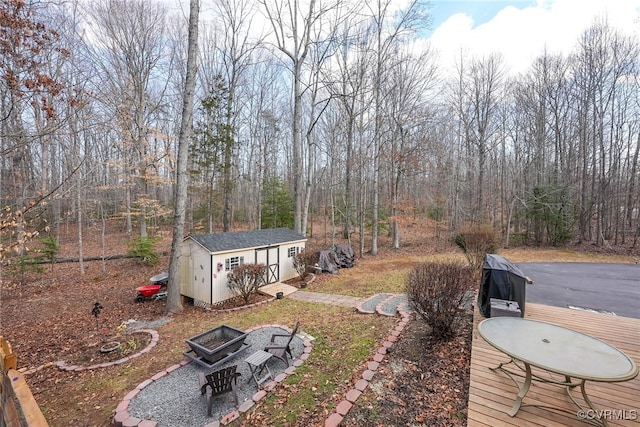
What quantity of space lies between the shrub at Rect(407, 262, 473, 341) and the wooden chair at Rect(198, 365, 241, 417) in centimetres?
317

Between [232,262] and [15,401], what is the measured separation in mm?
5919

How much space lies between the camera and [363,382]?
3.51m

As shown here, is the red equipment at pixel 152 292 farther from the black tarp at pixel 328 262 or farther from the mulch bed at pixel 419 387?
the mulch bed at pixel 419 387

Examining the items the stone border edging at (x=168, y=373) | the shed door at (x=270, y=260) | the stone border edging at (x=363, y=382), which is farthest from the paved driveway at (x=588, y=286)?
the shed door at (x=270, y=260)

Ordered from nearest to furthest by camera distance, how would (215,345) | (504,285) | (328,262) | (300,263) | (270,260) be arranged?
(504,285)
(215,345)
(270,260)
(300,263)
(328,262)

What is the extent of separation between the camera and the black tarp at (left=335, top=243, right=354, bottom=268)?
40.9 ft

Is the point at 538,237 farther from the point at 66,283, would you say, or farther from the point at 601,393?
the point at 66,283

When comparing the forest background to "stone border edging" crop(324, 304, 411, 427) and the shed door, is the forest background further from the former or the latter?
"stone border edging" crop(324, 304, 411, 427)

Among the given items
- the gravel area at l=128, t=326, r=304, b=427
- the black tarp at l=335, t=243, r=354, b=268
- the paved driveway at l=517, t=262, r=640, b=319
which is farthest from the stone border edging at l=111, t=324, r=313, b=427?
the black tarp at l=335, t=243, r=354, b=268

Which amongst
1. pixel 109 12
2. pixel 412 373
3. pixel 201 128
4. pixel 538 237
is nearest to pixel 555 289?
pixel 412 373

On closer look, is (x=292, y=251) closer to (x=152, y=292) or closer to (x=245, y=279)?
(x=245, y=279)

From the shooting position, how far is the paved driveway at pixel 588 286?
19.9ft

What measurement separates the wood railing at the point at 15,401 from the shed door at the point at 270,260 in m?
6.58

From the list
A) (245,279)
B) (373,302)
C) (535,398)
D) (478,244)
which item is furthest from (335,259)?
(535,398)
